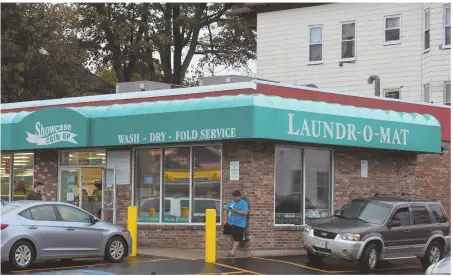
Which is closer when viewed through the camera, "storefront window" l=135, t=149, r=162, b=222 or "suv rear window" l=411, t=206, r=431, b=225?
"suv rear window" l=411, t=206, r=431, b=225

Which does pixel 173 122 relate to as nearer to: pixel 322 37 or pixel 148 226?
pixel 148 226

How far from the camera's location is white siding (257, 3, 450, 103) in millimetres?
31203

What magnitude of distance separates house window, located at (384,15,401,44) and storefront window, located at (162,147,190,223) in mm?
13878

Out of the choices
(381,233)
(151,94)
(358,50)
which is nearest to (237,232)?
(381,233)

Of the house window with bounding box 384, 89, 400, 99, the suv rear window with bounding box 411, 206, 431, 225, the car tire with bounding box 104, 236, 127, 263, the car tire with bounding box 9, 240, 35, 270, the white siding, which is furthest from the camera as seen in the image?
the house window with bounding box 384, 89, 400, 99

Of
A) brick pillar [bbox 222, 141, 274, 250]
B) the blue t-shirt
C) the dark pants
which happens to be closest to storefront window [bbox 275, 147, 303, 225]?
brick pillar [bbox 222, 141, 274, 250]

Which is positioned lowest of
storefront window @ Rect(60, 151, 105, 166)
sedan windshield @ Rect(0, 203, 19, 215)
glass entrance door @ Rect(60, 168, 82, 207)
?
sedan windshield @ Rect(0, 203, 19, 215)

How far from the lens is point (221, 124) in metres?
19.4

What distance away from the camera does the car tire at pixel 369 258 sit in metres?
17.4

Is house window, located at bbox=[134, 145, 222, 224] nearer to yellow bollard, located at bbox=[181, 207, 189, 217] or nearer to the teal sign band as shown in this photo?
yellow bollard, located at bbox=[181, 207, 189, 217]

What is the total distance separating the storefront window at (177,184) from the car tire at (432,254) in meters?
6.26

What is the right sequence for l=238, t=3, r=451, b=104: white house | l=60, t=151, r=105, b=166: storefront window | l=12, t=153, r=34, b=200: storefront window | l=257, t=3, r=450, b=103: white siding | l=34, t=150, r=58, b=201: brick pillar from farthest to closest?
1. l=257, t=3, r=450, b=103: white siding
2. l=238, t=3, r=451, b=104: white house
3. l=12, t=153, r=34, b=200: storefront window
4. l=34, t=150, r=58, b=201: brick pillar
5. l=60, t=151, r=105, b=166: storefront window

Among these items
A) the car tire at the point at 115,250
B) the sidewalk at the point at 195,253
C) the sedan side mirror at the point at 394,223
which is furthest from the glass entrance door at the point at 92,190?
the sedan side mirror at the point at 394,223

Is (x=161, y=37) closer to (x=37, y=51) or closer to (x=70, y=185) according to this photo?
(x=37, y=51)
